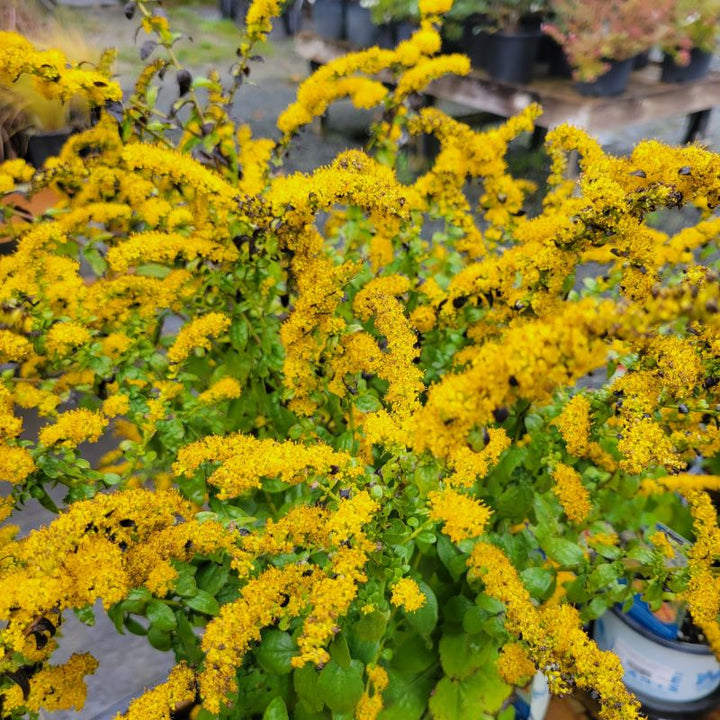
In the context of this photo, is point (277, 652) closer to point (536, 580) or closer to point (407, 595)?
point (407, 595)

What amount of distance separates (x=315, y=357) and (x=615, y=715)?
663mm

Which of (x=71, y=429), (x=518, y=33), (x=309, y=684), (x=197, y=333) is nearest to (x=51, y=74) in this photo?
(x=197, y=333)

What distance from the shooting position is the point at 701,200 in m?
1.08

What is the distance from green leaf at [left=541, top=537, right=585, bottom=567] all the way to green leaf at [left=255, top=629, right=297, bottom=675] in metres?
0.47

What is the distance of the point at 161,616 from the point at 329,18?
470 centimetres

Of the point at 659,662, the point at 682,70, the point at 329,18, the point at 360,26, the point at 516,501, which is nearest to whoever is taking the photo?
the point at 516,501

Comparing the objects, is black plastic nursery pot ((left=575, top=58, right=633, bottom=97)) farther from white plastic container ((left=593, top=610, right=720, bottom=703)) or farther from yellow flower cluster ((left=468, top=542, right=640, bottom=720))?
yellow flower cluster ((left=468, top=542, right=640, bottom=720))

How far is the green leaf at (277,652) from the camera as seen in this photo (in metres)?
1.00

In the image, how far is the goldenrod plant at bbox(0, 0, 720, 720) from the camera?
0.85 m

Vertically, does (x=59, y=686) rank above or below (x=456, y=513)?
below

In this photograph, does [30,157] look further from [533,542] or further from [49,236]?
[533,542]

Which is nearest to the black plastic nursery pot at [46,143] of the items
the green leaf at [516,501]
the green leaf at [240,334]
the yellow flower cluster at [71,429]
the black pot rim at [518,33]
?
the green leaf at [240,334]

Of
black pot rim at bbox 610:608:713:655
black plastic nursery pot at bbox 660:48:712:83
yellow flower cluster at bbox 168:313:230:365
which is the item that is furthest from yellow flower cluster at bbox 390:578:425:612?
black plastic nursery pot at bbox 660:48:712:83

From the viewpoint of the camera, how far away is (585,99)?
353cm
